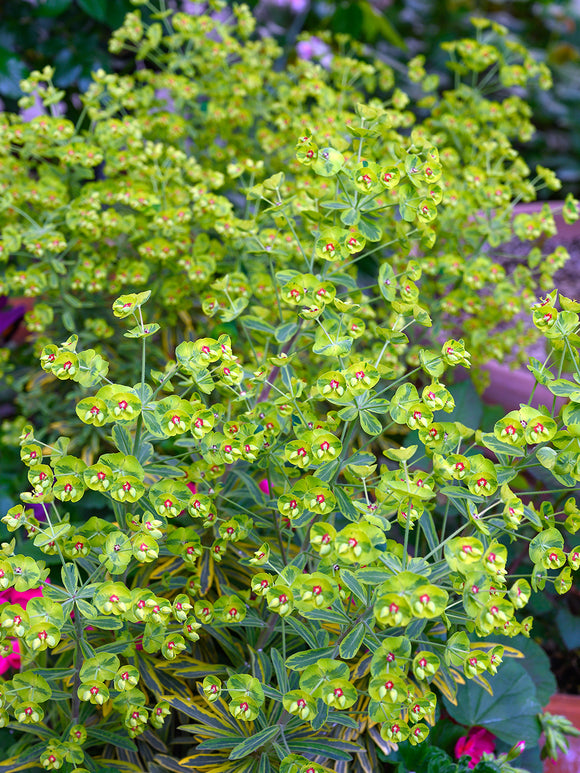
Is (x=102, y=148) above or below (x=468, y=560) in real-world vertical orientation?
below

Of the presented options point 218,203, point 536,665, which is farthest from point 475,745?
point 218,203

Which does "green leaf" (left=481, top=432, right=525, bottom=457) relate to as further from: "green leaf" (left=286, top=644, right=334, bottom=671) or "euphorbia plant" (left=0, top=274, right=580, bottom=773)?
"green leaf" (left=286, top=644, right=334, bottom=671)

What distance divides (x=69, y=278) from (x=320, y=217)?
516mm

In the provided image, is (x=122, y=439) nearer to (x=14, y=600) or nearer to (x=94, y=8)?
(x=14, y=600)

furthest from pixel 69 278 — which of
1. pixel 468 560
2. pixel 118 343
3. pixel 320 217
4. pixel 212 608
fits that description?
pixel 468 560

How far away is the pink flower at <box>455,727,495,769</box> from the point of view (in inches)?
32.6

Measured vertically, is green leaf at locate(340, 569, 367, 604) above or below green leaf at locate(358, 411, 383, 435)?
below

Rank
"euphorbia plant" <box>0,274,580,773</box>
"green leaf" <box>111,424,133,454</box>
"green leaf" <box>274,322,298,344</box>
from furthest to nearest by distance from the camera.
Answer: "green leaf" <box>274,322,298,344</box>
"green leaf" <box>111,424,133,454</box>
"euphorbia plant" <box>0,274,580,773</box>

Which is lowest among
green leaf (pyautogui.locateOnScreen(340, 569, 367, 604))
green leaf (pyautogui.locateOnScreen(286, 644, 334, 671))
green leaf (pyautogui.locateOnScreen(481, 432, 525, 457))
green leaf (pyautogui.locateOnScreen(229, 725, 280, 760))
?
green leaf (pyautogui.locateOnScreen(229, 725, 280, 760))

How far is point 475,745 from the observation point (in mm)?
838

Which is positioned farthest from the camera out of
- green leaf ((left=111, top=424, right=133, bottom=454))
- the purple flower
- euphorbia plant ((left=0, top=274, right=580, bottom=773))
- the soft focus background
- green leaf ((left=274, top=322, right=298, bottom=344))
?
the purple flower

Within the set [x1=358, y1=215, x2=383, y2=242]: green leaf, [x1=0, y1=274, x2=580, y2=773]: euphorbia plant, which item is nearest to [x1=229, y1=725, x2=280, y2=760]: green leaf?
[x1=0, y1=274, x2=580, y2=773]: euphorbia plant

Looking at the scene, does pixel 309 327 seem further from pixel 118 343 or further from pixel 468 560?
pixel 118 343

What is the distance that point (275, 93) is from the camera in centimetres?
148
